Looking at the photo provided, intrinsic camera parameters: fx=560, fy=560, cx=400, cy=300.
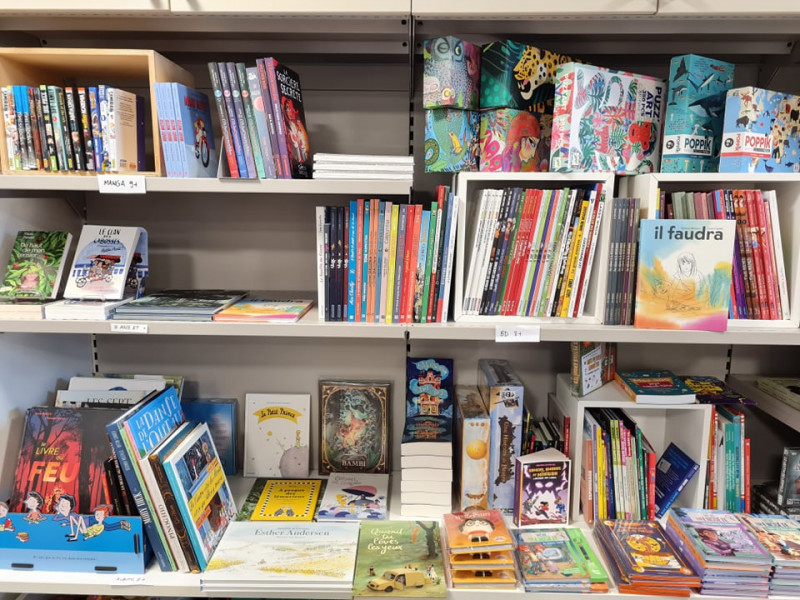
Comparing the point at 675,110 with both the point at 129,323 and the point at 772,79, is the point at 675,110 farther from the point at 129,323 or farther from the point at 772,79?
the point at 129,323

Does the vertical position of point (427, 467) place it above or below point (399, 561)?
above

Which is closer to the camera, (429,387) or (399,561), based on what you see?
(399,561)

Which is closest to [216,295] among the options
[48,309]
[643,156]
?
[48,309]

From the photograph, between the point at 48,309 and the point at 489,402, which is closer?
the point at 48,309

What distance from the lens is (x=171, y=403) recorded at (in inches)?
59.7

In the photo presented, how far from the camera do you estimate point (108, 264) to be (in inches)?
58.9

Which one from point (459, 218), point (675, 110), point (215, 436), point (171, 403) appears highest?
point (675, 110)

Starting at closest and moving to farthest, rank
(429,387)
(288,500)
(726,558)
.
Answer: (726,558)
(288,500)
(429,387)

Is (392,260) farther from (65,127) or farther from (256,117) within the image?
(65,127)

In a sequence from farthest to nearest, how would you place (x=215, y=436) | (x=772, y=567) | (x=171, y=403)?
(x=215, y=436) < (x=171, y=403) < (x=772, y=567)

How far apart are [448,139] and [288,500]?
1.08 metres

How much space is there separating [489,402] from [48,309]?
1.14 meters

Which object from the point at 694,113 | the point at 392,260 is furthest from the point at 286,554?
the point at 694,113

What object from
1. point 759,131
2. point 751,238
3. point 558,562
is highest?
point 759,131
